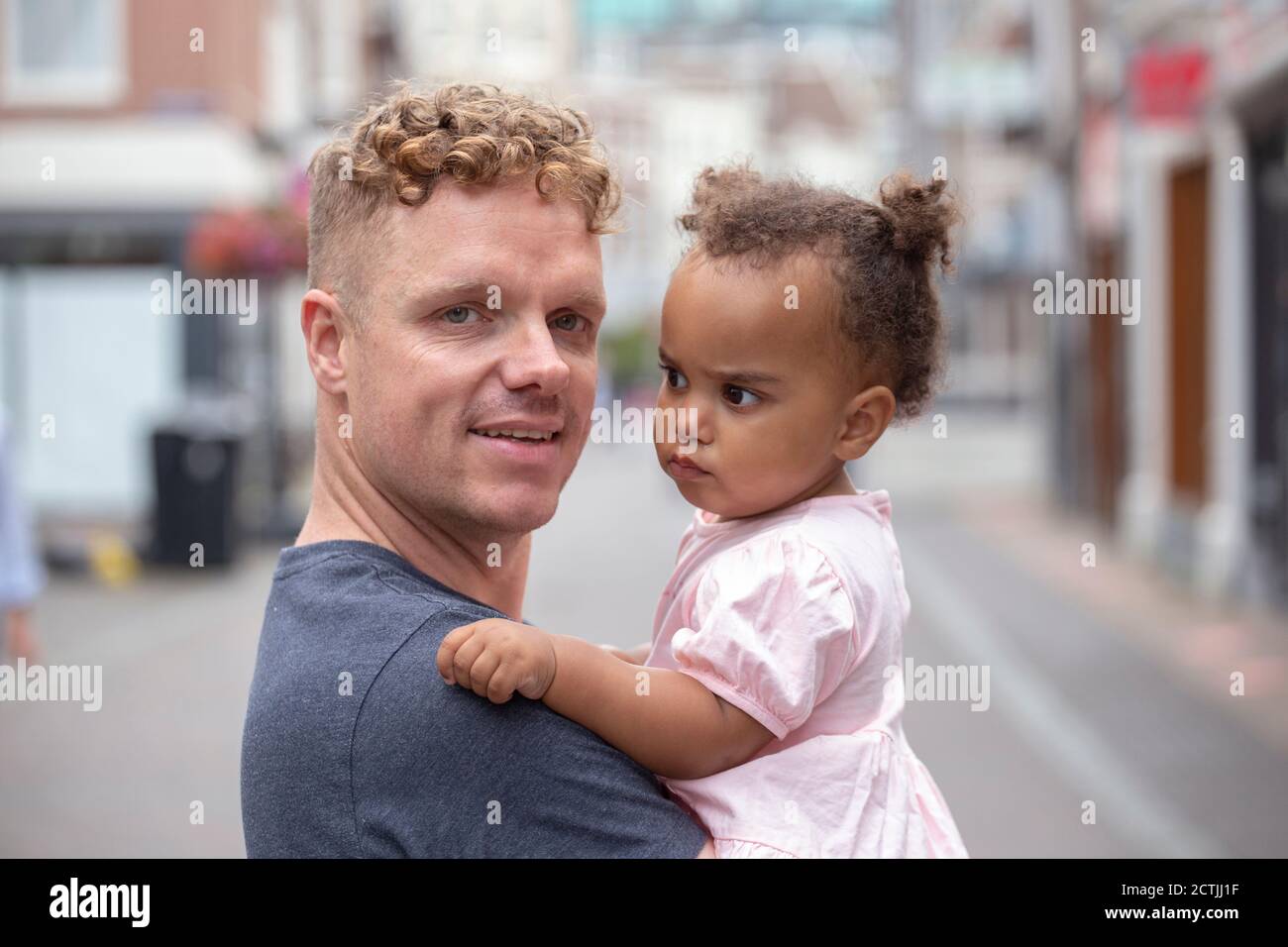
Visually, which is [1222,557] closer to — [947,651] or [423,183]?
[947,651]

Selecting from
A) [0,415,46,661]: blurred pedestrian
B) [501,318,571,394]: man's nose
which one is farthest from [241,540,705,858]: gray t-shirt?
[0,415,46,661]: blurred pedestrian

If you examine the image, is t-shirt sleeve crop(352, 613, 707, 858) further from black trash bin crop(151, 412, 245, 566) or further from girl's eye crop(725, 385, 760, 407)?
black trash bin crop(151, 412, 245, 566)

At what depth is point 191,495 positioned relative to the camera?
47.2 ft

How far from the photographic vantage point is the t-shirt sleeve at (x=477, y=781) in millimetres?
1768

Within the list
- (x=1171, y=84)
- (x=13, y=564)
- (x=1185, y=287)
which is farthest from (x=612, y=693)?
(x=1185, y=287)

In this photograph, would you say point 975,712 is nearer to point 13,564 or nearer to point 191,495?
point 13,564

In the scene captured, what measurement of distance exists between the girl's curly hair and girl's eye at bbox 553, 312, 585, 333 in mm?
192

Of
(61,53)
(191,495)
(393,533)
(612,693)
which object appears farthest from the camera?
(61,53)

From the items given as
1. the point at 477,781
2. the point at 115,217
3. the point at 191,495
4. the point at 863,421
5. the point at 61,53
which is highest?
the point at 61,53

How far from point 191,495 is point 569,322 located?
12.9 metres

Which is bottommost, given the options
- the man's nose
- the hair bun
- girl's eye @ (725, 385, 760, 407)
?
girl's eye @ (725, 385, 760, 407)

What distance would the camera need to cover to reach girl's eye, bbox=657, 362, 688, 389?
2135 millimetres

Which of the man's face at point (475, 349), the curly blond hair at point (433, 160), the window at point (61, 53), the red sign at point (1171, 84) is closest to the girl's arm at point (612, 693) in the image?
the man's face at point (475, 349)

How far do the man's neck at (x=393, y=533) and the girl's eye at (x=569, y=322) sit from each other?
11.3 inches
